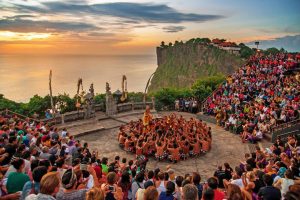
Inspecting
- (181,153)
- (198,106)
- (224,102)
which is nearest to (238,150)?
(181,153)

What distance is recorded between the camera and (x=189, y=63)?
97.6m

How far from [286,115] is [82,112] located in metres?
15.5

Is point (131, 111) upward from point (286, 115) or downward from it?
downward

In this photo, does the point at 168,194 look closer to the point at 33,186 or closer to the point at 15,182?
the point at 33,186

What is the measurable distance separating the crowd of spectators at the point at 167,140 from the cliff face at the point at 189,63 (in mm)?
59104

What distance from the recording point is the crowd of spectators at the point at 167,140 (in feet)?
50.0

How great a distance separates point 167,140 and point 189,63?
277ft

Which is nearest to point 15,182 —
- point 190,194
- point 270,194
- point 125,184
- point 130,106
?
point 125,184

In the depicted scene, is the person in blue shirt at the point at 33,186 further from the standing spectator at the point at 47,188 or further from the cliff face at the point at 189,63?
the cliff face at the point at 189,63

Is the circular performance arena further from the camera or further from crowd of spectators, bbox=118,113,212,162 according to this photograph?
the camera

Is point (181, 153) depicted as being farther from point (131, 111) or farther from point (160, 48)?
point (160, 48)

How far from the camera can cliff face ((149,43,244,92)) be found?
259 feet

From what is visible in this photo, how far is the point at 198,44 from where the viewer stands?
93438mm

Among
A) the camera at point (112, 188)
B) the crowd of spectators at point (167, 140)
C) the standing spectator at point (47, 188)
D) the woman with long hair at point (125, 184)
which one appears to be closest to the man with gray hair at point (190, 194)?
the camera at point (112, 188)
